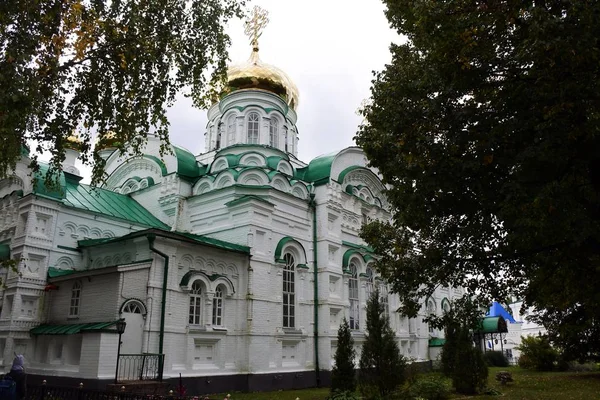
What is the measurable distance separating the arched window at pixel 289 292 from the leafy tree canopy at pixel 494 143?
24.2 feet

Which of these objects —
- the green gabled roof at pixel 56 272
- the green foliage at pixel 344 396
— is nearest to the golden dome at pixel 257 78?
the green gabled roof at pixel 56 272

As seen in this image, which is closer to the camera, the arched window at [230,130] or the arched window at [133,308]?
the arched window at [133,308]

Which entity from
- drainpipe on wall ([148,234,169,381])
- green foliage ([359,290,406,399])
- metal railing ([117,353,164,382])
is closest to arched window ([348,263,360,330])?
green foliage ([359,290,406,399])

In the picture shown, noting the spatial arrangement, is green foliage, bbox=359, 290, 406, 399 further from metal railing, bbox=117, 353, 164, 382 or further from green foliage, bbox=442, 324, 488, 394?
metal railing, bbox=117, 353, 164, 382

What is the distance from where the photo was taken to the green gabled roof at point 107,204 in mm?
15953

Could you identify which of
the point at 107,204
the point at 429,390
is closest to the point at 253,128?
the point at 107,204

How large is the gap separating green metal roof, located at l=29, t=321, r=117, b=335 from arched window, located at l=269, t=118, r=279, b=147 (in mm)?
11615

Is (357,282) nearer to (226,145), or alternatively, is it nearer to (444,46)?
(226,145)

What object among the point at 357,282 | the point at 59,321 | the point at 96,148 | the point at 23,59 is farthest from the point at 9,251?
the point at 357,282

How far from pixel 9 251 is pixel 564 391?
54.7 feet

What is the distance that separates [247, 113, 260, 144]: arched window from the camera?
21.3 metres

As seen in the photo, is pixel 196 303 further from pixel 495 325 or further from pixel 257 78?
pixel 495 325

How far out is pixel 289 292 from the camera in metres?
17.4

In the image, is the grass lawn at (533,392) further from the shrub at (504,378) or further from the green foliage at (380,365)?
the green foliage at (380,365)
